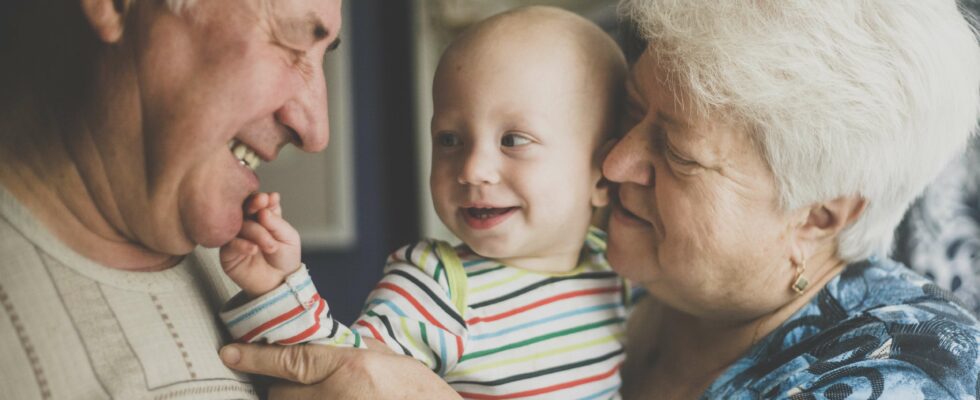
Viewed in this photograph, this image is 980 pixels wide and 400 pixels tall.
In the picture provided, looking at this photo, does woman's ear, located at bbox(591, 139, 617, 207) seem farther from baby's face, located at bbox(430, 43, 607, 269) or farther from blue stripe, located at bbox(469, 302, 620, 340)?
blue stripe, located at bbox(469, 302, 620, 340)

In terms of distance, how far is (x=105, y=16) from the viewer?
75 cm

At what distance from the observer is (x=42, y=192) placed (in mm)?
766

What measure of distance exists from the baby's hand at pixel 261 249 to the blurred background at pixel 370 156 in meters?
3.01

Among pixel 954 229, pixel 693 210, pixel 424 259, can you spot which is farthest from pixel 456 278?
pixel 954 229

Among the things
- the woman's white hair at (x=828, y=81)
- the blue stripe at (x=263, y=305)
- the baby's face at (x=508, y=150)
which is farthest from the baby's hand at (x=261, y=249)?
the woman's white hair at (x=828, y=81)

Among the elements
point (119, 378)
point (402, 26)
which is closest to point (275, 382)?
point (119, 378)

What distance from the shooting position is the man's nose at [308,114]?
0.87 metres

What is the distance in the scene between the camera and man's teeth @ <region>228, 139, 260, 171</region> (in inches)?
33.8

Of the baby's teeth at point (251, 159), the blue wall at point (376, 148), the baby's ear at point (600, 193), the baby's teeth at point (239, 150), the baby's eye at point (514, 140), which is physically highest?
the baby's teeth at point (239, 150)

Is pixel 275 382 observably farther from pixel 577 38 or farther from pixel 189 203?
pixel 577 38

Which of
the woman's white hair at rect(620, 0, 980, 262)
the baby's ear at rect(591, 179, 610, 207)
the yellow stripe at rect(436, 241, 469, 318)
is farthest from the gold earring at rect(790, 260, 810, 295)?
the yellow stripe at rect(436, 241, 469, 318)

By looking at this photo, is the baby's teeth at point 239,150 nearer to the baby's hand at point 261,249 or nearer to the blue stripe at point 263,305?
the baby's hand at point 261,249

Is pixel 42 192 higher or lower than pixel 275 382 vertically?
higher

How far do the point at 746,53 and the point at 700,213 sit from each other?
0.28 meters
